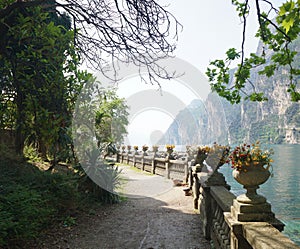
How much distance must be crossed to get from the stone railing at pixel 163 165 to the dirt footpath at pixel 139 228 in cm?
337

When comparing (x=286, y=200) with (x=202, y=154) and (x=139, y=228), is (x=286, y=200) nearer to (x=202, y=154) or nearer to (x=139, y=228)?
(x=202, y=154)

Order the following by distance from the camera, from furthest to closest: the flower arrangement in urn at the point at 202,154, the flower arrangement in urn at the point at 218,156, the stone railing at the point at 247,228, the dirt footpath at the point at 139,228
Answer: the flower arrangement in urn at the point at 202,154 < the flower arrangement in urn at the point at 218,156 < the dirt footpath at the point at 139,228 < the stone railing at the point at 247,228

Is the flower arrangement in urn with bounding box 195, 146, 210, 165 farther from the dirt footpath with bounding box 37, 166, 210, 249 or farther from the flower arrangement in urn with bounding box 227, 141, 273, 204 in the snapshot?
the flower arrangement in urn with bounding box 227, 141, 273, 204

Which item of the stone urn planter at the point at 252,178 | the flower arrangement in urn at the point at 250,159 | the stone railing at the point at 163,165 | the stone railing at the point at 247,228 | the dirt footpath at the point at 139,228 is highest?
the flower arrangement in urn at the point at 250,159

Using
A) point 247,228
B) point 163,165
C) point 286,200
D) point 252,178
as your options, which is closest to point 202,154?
point 252,178

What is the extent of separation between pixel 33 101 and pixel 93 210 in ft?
11.8

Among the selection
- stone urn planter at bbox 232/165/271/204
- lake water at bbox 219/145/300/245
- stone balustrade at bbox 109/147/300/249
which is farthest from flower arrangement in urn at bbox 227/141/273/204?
lake water at bbox 219/145/300/245

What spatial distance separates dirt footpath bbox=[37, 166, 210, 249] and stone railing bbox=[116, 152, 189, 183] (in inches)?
133

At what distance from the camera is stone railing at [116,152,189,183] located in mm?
12219

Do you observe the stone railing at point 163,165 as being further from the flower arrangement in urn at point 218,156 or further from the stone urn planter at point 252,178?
the stone urn planter at point 252,178

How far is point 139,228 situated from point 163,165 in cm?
920

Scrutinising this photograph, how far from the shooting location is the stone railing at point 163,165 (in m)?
12.2

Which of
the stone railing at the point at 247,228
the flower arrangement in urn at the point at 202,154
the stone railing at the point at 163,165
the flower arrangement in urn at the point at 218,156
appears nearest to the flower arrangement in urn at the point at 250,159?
the stone railing at the point at 247,228

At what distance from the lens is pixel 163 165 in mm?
14961
